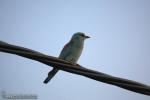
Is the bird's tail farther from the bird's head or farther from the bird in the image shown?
the bird's head

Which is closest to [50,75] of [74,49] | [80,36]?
[74,49]

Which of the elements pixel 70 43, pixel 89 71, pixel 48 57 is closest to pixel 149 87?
pixel 89 71

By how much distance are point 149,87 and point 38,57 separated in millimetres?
1039

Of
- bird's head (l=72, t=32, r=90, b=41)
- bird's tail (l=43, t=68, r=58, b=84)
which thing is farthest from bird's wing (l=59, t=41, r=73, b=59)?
bird's tail (l=43, t=68, r=58, b=84)

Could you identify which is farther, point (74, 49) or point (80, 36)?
point (80, 36)

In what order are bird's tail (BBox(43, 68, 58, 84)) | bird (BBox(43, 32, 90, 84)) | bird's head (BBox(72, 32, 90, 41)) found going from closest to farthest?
bird's tail (BBox(43, 68, 58, 84)) → bird (BBox(43, 32, 90, 84)) → bird's head (BBox(72, 32, 90, 41))

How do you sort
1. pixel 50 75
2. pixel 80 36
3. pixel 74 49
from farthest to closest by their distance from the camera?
pixel 80 36, pixel 74 49, pixel 50 75

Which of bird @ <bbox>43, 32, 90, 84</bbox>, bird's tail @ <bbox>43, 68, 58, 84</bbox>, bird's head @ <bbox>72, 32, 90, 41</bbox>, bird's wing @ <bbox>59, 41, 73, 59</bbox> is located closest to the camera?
bird's tail @ <bbox>43, 68, 58, 84</bbox>

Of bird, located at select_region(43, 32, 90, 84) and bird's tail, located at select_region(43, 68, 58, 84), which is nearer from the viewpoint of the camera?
bird's tail, located at select_region(43, 68, 58, 84)

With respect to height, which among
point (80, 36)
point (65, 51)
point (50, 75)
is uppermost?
point (80, 36)

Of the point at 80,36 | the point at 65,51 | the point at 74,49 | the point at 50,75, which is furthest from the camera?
the point at 80,36

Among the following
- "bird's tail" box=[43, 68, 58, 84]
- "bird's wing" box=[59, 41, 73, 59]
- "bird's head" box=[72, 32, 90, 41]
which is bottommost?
"bird's tail" box=[43, 68, 58, 84]

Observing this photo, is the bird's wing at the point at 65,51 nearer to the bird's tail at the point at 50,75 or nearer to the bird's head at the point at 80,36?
the bird's head at the point at 80,36

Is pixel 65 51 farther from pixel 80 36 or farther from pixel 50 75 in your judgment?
pixel 50 75
